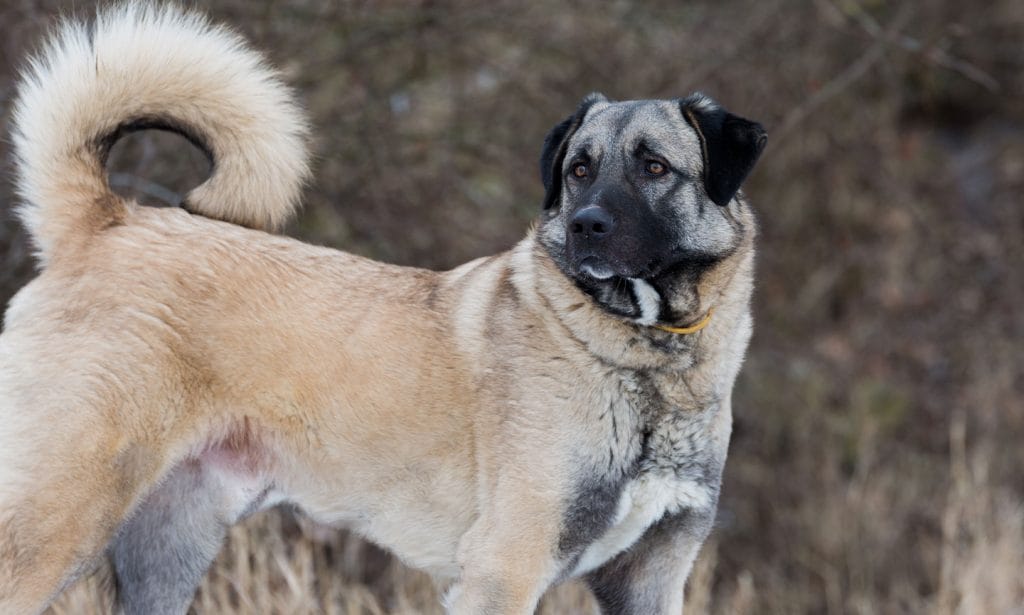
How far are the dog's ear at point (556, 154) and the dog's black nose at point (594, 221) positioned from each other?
0.38 m

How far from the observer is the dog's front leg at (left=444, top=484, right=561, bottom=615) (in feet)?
10.4

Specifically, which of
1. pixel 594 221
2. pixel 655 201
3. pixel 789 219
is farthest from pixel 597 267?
pixel 789 219

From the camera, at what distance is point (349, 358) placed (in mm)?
3432

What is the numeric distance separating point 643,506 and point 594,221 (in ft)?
2.57

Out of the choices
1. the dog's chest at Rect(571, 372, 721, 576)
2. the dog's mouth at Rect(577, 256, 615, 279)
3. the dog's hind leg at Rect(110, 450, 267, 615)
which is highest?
the dog's mouth at Rect(577, 256, 615, 279)

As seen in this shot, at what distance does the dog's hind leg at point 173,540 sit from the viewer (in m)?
3.55

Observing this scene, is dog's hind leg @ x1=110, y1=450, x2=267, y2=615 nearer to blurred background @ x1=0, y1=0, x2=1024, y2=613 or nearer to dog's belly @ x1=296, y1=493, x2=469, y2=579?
dog's belly @ x1=296, y1=493, x2=469, y2=579

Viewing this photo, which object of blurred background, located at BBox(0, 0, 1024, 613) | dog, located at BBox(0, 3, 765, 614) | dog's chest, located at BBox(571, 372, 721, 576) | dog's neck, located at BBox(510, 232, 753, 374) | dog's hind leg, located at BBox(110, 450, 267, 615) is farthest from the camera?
blurred background, located at BBox(0, 0, 1024, 613)

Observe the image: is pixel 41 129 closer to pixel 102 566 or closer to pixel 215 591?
pixel 102 566

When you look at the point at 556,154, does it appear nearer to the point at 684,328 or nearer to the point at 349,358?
the point at 684,328

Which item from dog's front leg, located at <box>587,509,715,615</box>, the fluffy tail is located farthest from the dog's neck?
the fluffy tail

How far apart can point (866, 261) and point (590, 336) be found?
21.9ft

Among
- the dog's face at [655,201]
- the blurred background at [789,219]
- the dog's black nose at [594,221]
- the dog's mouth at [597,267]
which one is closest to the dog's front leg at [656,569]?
the dog's face at [655,201]

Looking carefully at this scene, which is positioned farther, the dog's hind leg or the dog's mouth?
the dog's hind leg
